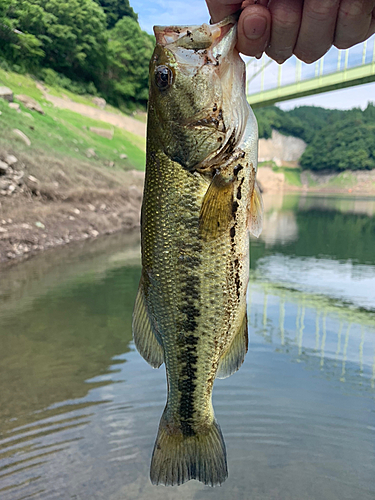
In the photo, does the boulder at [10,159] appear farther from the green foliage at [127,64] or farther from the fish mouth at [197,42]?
the green foliage at [127,64]

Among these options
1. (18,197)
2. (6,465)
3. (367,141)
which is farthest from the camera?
(367,141)

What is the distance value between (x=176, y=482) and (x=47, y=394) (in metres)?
4.37

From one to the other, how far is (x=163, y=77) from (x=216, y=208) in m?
0.75

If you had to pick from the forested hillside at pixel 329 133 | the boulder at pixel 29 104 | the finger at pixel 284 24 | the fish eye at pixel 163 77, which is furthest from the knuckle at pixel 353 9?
the forested hillside at pixel 329 133

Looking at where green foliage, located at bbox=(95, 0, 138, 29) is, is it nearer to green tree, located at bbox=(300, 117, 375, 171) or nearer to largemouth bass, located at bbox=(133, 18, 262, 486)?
largemouth bass, located at bbox=(133, 18, 262, 486)

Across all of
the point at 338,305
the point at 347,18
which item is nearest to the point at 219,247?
the point at 347,18

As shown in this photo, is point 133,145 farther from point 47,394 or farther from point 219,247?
point 219,247

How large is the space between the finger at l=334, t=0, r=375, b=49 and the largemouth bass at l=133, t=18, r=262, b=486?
0.66 metres

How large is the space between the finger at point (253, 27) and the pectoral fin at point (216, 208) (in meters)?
0.80

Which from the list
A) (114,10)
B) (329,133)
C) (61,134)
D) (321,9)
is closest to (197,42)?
(321,9)

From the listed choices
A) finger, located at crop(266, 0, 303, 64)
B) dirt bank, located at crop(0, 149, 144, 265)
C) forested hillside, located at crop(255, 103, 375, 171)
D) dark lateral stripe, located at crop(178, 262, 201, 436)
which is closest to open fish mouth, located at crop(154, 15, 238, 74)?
finger, located at crop(266, 0, 303, 64)

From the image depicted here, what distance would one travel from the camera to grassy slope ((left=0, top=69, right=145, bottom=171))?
68.7 ft

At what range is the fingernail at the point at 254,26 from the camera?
8.04ft

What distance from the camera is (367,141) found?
102m
